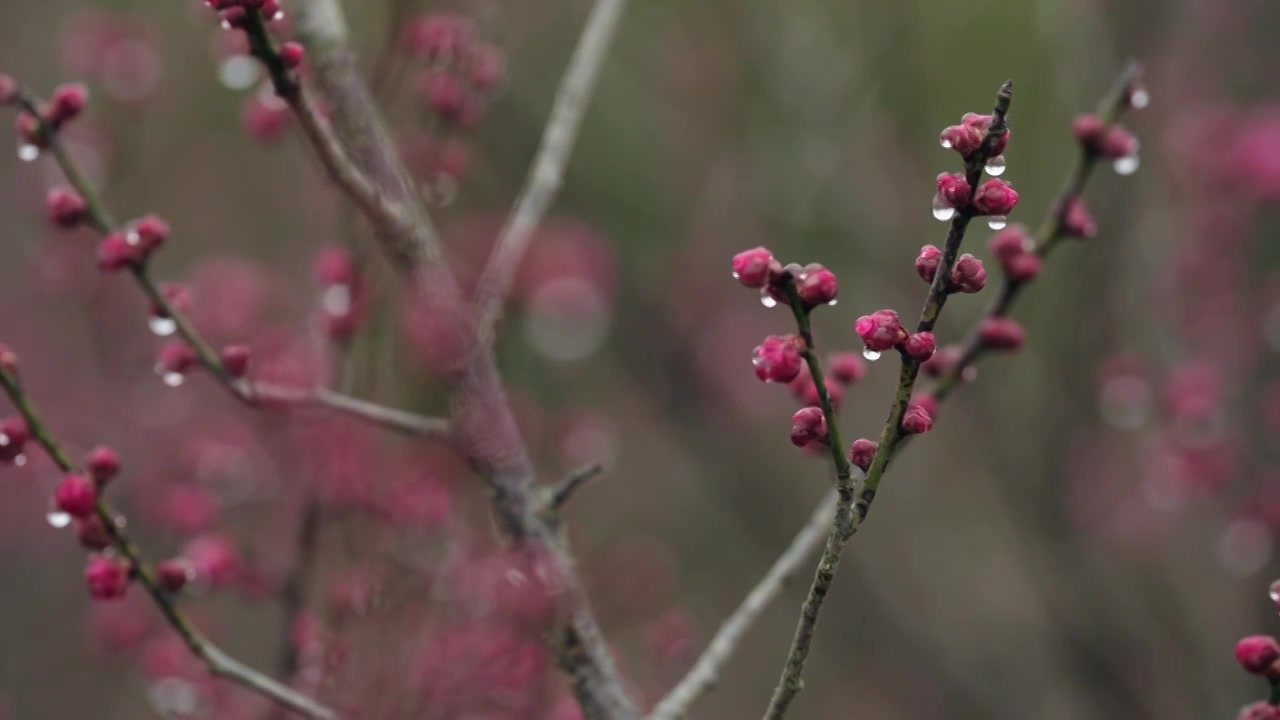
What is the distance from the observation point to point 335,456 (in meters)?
2.39

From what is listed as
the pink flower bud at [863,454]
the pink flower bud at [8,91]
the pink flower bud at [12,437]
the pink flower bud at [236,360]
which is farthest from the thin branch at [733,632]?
the pink flower bud at [8,91]

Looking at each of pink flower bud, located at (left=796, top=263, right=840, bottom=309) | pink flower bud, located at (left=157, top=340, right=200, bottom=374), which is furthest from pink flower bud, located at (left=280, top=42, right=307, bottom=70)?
pink flower bud, located at (left=796, top=263, right=840, bottom=309)

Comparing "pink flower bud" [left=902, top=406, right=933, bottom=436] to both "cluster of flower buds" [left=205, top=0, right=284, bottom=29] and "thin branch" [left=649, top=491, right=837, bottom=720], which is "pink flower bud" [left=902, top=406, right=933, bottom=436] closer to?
"thin branch" [left=649, top=491, right=837, bottom=720]

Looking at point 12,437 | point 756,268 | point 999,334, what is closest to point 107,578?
point 12,437

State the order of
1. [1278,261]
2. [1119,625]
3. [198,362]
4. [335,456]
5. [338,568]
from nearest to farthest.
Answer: [198,362] → [335,456] → [338,568] → [1119,625] → [1278,261]

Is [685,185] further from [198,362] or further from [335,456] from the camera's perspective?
[198,362]

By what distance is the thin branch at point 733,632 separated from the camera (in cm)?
149

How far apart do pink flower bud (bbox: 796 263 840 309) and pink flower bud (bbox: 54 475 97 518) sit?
845 millimetres

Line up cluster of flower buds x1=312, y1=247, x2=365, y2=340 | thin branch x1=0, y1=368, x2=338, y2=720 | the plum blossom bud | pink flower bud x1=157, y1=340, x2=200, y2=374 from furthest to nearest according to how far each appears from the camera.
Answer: cluster of flower buds x1=312, y1=247, x2=365, y2=340 → pink flower bud x1=157, y1=340, x2=200, y2=374 → thin branch x1=0, y1=368, x2=338, y2=720 → the plum blossom bud

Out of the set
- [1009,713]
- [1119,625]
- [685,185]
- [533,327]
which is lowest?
[1009,713]

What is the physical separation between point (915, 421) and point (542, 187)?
857 mm

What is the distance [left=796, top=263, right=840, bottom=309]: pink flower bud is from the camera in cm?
107

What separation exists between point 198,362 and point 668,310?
3.14 m

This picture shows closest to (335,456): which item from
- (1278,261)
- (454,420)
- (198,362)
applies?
(198,362)
